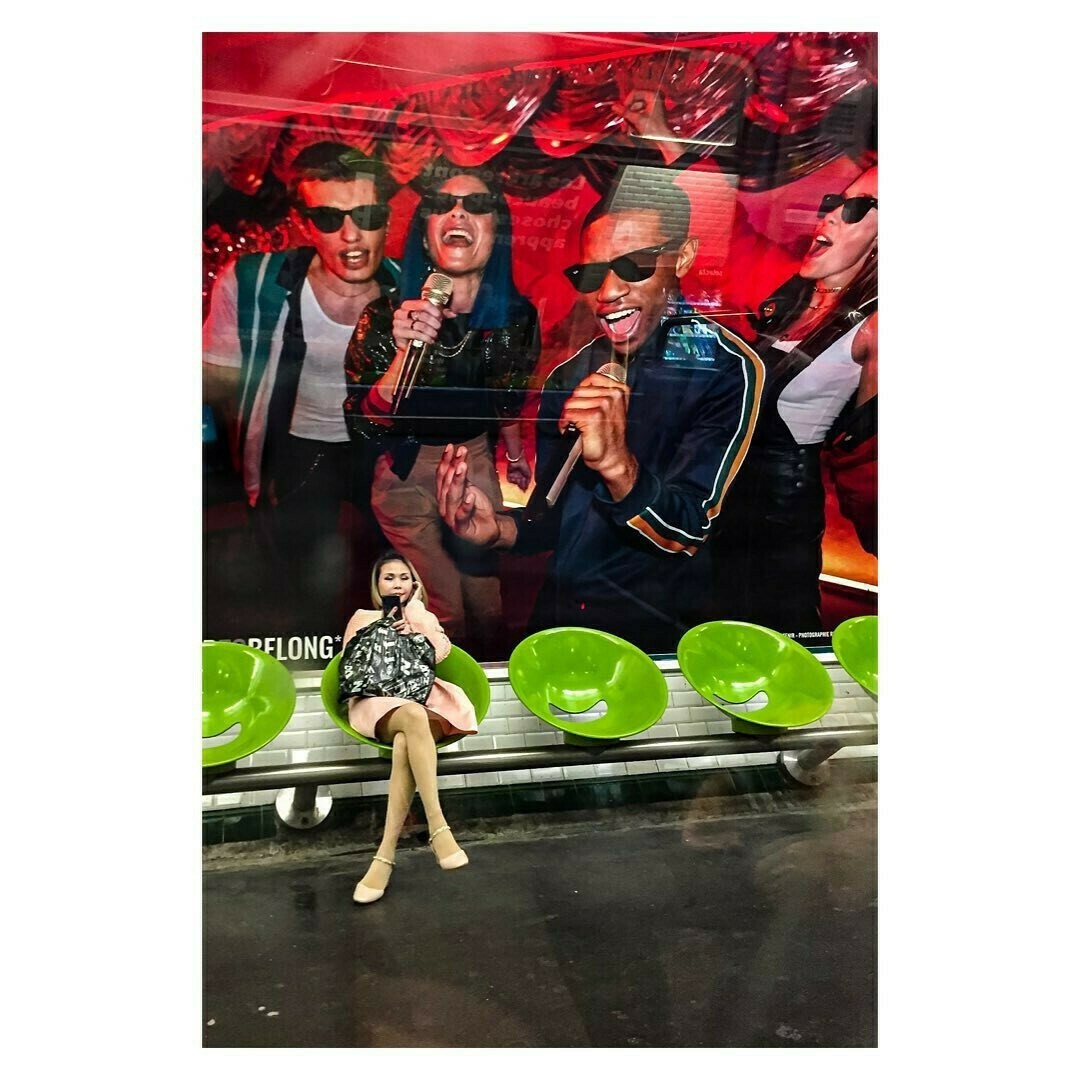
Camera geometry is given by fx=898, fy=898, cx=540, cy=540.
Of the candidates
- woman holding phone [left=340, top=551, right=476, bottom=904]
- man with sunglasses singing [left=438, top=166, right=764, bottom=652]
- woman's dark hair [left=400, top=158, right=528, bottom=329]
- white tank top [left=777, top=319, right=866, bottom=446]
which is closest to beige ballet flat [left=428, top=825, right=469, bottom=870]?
woman holding phone [left=340, top=551, right=476, bottom=904]

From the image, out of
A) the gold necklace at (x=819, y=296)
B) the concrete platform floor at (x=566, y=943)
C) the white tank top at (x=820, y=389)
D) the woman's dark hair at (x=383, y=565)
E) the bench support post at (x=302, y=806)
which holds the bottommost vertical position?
the concrete platform floor at (x=566, y=943)

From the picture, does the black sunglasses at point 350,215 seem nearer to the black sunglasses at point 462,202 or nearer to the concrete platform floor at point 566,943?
the black sunglasses at point 462,202

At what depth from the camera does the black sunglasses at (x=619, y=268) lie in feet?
10.00

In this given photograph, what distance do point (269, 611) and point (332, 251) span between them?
122 cm

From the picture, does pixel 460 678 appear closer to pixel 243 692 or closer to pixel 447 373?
pixel 243 692

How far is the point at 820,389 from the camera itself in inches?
123

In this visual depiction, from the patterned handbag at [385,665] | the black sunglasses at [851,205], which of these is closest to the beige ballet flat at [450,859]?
the patterned handbag at [385,665]

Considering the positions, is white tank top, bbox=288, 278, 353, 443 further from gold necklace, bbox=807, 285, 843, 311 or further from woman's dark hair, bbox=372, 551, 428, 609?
gold necklace, bbox=807, 285, 843, 311

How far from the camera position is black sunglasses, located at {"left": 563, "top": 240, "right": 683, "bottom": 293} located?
120 inches

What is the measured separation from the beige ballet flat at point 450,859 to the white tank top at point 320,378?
134 cm

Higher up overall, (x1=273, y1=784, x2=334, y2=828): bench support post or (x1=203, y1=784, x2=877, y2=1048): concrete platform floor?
(x1=273, y1=784, x2=334, y2=828): bench support post

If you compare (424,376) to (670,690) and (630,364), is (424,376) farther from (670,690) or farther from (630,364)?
(670,690)

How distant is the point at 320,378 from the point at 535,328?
741 millimetres

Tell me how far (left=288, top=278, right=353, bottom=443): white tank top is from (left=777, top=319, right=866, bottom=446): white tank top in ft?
4.95
